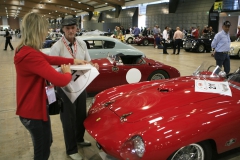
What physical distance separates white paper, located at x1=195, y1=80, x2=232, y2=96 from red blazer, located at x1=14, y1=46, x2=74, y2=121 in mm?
1811

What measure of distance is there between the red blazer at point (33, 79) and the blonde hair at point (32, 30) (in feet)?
0.19

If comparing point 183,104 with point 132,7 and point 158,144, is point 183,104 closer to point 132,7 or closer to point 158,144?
point 158,144

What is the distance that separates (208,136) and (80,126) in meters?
1.73

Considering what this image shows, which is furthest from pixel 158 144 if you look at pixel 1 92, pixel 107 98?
pixel 1 92

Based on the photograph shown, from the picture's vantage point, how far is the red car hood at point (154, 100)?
104 inches

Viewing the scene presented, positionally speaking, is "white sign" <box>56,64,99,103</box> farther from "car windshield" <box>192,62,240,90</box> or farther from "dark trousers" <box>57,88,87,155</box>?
"car windshield" <box>192,62,240,90</box>

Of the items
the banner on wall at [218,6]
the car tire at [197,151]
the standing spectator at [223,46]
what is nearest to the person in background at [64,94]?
the car tire at [197,151]

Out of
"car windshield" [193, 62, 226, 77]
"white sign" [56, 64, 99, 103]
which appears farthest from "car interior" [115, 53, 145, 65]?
"white sign" [56, 64, 99, 103]

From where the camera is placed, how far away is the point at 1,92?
6.32m

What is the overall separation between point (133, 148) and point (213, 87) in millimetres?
1470

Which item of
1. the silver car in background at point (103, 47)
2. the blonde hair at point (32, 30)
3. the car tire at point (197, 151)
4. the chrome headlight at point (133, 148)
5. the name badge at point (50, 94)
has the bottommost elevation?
the car tire at point (197, 151)

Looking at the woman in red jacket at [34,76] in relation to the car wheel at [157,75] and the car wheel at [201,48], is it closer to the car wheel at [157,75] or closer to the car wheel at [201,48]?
the car wheel at [157,75]

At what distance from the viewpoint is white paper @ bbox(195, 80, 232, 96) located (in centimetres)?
297

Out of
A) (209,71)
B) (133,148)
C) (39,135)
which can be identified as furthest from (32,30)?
(209,71)
